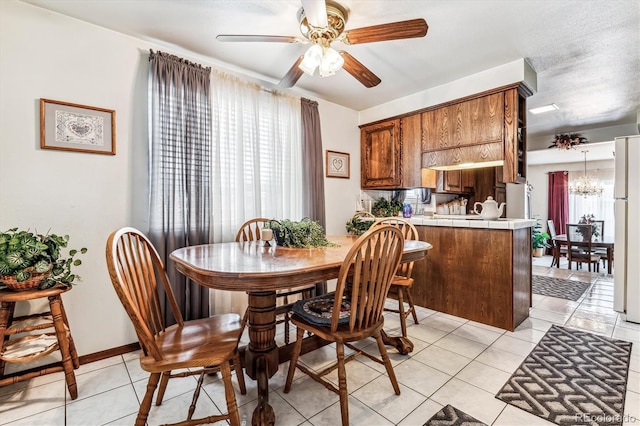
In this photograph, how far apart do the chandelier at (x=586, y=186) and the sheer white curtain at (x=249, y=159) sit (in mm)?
7327

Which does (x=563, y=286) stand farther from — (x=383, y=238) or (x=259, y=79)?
(x=259, y=79)

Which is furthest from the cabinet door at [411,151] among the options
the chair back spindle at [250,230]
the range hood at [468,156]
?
the chair back spindle at [250,230]

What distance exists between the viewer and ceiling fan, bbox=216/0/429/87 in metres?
1.60

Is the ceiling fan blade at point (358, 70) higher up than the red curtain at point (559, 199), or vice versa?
the ceiling fan blade at point (358, 70)

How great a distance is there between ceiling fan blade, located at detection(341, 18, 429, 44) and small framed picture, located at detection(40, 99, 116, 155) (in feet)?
6.02

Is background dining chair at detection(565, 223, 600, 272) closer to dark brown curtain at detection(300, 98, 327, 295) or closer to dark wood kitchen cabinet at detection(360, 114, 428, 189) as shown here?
dark wood kitchen cabinet at detection(360, 114, 428, 189)

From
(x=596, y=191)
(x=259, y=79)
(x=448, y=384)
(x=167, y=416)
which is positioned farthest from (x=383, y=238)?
(x=596, y=191)

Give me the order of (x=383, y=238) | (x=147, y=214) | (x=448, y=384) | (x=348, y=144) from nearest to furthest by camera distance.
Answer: (x=383, y=238)
(x=448, y=384)
(x=147, y=214)
(x=348, y=144)

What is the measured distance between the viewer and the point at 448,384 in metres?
1.83

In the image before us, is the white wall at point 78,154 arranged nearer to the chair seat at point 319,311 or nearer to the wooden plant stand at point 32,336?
the wooden plant stand at point 32,336

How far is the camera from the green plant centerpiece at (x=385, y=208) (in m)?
4.11

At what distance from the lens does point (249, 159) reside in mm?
2914

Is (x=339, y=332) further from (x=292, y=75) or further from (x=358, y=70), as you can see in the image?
(x=292, y=75)

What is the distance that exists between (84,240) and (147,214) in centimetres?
43
